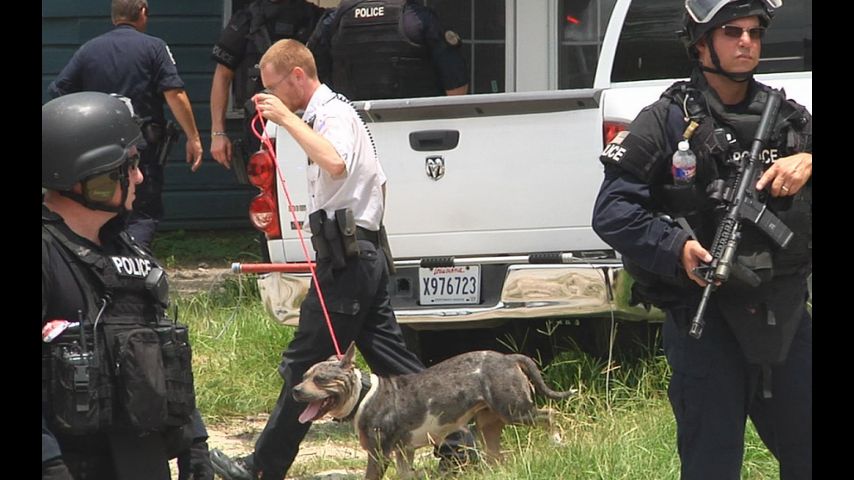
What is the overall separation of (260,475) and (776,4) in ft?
9.26

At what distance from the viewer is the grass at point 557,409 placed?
556 cm

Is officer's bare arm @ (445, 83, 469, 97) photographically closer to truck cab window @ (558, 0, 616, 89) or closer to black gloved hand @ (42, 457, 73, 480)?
truck cab window @ (558, 0, 616, 89)

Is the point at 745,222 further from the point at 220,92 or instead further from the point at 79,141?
the point at 220,92

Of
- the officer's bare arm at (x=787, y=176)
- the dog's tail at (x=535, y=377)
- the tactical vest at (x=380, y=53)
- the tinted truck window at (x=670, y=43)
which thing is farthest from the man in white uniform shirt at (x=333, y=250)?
the tactical vest at (x=380, y=53)

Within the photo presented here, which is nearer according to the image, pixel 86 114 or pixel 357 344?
pixel 86 114

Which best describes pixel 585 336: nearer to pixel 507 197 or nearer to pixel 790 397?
pixel 507 197

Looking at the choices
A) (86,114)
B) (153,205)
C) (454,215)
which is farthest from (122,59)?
(86,114)

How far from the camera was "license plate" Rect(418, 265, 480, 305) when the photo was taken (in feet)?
21.9

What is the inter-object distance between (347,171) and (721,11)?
192cm

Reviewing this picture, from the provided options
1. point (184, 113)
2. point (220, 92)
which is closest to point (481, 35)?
point (220, 92)

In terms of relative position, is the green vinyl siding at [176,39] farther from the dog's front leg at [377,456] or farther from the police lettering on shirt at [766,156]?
the police lettering on shirt at [766,156]

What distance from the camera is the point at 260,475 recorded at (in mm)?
5988

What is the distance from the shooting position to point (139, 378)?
3791mm
